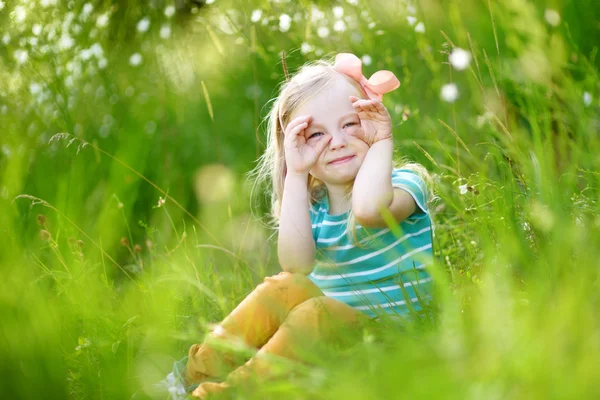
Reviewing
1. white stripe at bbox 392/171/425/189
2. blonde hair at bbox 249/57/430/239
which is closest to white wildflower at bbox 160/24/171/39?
blonde hair at bbox 249/57/430/239

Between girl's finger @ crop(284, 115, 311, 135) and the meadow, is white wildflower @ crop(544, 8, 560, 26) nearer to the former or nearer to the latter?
the meadow

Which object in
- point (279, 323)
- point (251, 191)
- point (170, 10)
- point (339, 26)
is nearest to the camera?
point (279, 323)

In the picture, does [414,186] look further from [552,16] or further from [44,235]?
[552,16]

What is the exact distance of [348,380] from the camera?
969 millimetres

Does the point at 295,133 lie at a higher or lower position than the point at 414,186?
higher

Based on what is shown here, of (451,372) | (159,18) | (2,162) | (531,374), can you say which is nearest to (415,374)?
(451,372)

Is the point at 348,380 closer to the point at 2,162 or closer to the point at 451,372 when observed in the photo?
the point at 451,372

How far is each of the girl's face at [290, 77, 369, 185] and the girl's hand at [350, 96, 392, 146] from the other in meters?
0.03

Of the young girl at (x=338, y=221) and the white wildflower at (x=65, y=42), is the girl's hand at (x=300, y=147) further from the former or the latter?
the white wildflower at (x=65, y=42)

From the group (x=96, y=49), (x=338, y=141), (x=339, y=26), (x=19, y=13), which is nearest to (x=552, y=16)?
(x=339, y=26)

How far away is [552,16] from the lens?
105 inches

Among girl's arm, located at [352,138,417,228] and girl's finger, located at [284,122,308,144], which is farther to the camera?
girl's finger, located at [284,122,308,144]

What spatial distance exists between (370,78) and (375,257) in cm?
51

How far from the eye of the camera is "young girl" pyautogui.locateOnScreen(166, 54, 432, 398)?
1661 mm
